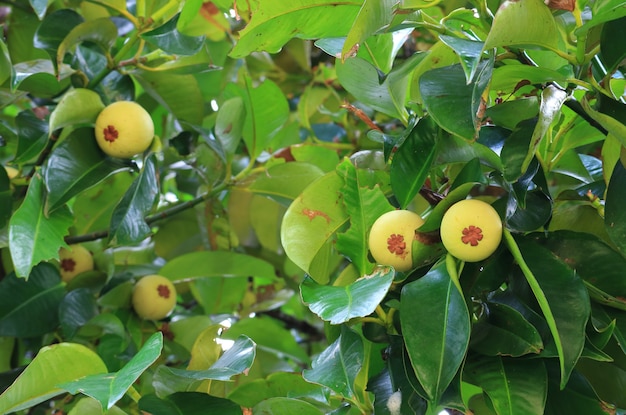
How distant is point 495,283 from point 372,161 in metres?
0.21

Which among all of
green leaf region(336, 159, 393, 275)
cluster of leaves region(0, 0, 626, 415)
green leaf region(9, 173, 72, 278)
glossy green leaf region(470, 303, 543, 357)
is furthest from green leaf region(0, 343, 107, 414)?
glossy green leaf region(470, 303, 543, 357)

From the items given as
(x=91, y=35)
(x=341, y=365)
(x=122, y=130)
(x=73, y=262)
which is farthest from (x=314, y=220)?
(x=73, y=262)

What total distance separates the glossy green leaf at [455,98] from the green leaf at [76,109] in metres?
0.50

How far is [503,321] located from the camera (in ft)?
2.35

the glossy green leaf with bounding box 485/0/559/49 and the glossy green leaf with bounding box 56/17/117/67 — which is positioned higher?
the glossy green leaf with bounding box 485/0/559/49

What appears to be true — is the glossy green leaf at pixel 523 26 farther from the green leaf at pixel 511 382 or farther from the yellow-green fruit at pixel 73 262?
the yellow-green fruit at pixel 73 262

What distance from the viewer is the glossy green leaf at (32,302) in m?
1.13

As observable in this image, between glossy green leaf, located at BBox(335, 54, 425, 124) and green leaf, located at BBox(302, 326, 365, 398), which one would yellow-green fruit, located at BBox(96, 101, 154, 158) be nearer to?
glossy green leaf, located at BBox(335, 54, 425, 124)

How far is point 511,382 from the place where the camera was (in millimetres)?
706

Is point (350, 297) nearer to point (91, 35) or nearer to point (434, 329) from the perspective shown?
point (434, 329)

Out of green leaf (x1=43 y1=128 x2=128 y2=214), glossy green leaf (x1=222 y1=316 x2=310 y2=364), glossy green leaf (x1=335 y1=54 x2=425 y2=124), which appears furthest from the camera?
glossy green leaf (x1=222 y1=316 x2=310 y2=364)

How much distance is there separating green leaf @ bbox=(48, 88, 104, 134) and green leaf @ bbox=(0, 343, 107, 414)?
317 millimetres

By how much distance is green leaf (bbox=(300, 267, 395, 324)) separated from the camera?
2.18ft

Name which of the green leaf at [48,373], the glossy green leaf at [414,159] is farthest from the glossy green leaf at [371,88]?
the green leaf at [48,373]
